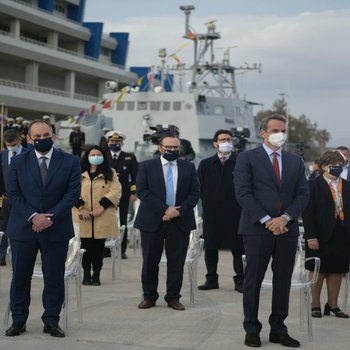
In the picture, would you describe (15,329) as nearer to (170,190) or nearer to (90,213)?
(170,190)

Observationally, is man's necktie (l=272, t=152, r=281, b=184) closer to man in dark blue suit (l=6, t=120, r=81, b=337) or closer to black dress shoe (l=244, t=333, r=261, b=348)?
black dress shoe (l=244, t=333, r=261, b=348)

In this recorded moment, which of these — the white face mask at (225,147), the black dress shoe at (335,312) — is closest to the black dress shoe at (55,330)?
the black dress shoe at (335,312)

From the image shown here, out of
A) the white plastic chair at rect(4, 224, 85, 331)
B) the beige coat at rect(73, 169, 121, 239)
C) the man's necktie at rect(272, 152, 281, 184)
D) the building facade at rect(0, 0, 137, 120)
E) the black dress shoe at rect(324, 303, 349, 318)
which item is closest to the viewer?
the man's necktie at rect(272, 152, 281, 184)

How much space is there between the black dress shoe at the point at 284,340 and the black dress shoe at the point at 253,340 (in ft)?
0.63

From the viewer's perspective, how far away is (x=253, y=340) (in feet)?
20.4

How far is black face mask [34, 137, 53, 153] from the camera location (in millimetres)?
6520

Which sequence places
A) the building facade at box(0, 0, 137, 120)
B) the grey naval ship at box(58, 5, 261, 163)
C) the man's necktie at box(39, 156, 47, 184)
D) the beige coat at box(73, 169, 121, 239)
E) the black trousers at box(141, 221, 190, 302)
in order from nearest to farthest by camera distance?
the man's necktie at box(39, 156, 47, 184) → the black trousers at box(141, 221, 190, 302) → the beige coat at box(73, 169, 121, 239) → the grey naval ship at box(58, 5, 261, 163) → the building facade at box(0, 0, 137, 120)

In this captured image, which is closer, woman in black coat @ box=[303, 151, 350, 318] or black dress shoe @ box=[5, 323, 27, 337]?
black dress shoe @ box=[5, 323, 27, 337]

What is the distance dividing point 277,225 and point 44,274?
6.60 feet

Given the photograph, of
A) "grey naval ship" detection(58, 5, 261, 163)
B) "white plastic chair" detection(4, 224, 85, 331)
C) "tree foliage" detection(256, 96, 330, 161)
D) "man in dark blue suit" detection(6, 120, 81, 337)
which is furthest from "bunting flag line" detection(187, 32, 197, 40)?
"tree foliage" detection(256, 96, 330, 161)

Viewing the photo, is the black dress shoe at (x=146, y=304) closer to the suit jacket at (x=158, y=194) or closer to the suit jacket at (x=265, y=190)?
the suit jacket at (x=158, y=194)

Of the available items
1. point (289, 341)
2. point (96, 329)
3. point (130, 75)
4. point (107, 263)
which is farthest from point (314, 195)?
point (130, 75)

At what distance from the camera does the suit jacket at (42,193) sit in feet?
21.3

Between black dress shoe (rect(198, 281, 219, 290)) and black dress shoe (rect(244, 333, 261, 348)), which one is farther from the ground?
black dress shoe (rect(244, 333, 261, 348))
